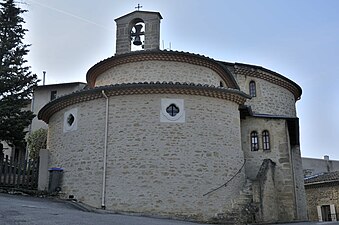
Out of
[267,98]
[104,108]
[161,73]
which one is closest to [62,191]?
[104,108]

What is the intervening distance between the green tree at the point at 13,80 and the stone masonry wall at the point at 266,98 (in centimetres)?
1248

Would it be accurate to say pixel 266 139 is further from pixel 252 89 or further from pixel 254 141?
pixel 252 89

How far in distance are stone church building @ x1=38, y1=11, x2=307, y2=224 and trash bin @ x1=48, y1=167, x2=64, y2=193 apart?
11.1 inches

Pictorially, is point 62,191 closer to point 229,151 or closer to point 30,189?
point 30,189

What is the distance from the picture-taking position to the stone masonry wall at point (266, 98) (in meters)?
23.5

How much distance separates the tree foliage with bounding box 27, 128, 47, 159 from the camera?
85.2 feet

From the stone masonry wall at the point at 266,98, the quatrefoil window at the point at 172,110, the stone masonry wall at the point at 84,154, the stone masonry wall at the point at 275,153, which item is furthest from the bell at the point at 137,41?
the stone masonry wall at the point at 266,98

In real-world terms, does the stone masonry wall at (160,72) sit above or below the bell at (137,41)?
below

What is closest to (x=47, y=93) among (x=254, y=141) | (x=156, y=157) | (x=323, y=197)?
(x=254, y=141)

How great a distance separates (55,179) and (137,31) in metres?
8.02

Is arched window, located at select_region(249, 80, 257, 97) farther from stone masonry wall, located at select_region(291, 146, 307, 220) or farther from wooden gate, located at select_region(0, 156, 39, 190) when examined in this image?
wooden gate, located at select_region(0, 156, 39, 190)

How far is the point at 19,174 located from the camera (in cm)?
1798

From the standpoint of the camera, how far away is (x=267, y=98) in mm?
23781

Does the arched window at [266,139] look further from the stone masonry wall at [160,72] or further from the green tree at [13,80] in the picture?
the green tree at [13,80]
